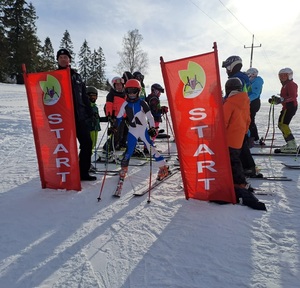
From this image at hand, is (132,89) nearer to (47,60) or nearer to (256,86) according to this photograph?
(256,86)

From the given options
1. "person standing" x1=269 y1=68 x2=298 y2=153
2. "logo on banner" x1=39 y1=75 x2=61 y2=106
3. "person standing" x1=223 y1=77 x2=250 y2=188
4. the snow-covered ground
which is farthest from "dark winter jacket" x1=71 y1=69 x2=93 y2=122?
"person standing" x1=269 y1=68 x2=298 y2=153

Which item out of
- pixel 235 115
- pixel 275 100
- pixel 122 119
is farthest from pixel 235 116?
pixel 275 100

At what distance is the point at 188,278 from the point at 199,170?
76.8 inches

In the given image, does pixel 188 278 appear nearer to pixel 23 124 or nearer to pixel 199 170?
pixel 199 170

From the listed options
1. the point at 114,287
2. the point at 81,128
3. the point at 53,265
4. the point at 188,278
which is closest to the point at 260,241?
the point at 188,278

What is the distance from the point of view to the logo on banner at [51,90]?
4.62 metres

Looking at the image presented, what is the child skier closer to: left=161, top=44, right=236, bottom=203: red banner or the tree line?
left=161, top=44, right=236, bottom=203: red banner

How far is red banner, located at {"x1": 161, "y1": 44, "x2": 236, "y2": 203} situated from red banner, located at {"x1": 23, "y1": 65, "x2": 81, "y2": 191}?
1.76m

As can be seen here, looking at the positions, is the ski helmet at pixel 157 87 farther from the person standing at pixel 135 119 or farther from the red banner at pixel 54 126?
the red banner at pixel 54 126

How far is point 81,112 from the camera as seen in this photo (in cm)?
524

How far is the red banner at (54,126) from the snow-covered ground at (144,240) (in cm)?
31

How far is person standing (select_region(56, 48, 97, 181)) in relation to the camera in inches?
200

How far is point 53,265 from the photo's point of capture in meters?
2.72

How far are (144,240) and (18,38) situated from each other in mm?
41201
